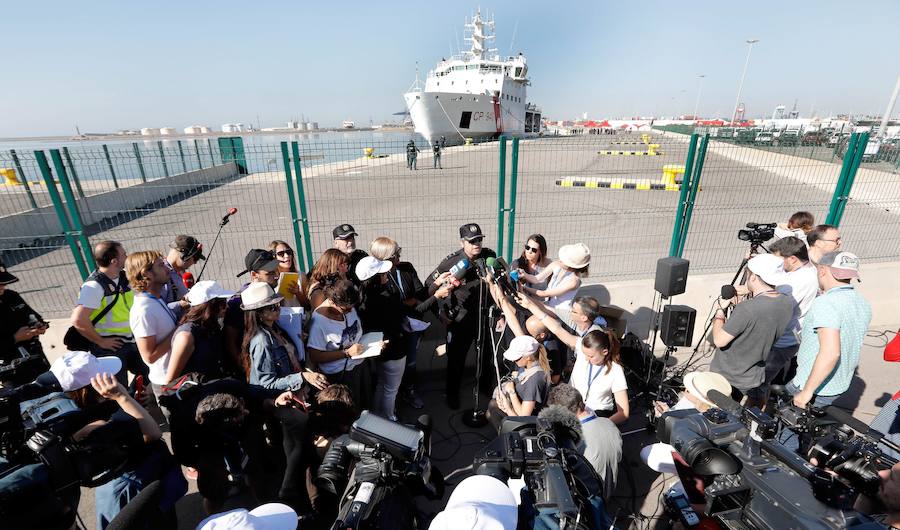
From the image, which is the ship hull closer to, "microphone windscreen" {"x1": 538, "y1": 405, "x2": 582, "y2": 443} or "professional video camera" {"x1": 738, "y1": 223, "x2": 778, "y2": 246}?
"professional video camera" {"x1": 738, "y1": 223, "x2": 778, "y2": 246}

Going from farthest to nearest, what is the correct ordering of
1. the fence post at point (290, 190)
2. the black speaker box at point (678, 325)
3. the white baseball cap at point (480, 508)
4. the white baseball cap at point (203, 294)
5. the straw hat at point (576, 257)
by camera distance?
the fence post at point (290, 190) < the straw hat at point (576, 257) < the black speaker box at point (678, 325) < the white baseball cap at point (203, 294) < the white baseball cap at point (480, 508)

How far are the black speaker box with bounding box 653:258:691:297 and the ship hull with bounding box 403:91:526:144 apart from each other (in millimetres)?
32302

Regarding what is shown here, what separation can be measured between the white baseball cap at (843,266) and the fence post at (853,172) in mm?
3414

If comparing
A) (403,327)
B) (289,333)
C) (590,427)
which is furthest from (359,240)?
(590,427)

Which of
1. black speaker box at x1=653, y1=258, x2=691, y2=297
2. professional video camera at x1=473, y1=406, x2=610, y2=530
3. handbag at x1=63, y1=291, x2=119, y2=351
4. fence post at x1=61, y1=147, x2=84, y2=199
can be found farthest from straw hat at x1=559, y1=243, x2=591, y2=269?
fence post at x1=61, y1=147, x2=84, y2=199

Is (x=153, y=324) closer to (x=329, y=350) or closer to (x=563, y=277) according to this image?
(x=329, y=350)

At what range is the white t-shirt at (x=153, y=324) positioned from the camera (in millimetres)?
2865

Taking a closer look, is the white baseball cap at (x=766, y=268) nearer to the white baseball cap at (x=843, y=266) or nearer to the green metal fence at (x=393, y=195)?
the white baseball cap at (x=843, y=266)

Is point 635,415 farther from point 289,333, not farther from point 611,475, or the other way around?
point 289,333

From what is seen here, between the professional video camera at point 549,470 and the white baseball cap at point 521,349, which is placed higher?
the professional video camera at point 549,470

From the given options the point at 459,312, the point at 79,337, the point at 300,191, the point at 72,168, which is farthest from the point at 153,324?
the point at 72,168

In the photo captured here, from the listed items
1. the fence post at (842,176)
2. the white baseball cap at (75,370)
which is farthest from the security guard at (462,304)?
the fence post at (842,176)

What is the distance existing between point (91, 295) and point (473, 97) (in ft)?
118

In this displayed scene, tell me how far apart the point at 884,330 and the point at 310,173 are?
8.56m
